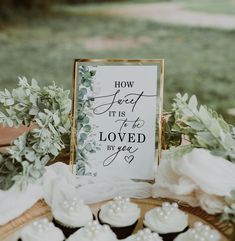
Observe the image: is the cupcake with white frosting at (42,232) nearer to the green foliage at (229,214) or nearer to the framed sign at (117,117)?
the framed sign at (117,117)

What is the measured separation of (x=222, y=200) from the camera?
44.5 inches

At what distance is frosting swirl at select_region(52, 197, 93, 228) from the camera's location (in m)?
1.14

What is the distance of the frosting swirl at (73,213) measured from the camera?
45.0 inches

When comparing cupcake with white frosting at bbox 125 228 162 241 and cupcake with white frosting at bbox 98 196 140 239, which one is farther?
cupcake with white frosting at bbox 98 196 140 239

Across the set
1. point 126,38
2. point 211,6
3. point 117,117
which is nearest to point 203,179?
point 117,117

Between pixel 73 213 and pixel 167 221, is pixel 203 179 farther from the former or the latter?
pixel 73 213

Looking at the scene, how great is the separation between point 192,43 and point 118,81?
14.4 feet

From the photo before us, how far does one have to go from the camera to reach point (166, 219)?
3.67 feet

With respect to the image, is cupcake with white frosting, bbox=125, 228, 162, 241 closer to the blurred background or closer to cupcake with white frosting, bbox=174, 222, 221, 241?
cupcake with white frosting, bbox=174, 222, 221, 241

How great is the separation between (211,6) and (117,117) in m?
4.85

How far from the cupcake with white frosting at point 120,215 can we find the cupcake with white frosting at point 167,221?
1.4 inches

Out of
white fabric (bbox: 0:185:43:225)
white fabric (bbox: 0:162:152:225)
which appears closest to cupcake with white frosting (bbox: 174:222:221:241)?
white fabric (bbox: 0:162:152:225)

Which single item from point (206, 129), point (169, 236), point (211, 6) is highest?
point (211, 6)

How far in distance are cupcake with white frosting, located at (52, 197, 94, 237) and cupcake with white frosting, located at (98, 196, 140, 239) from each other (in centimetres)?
4
